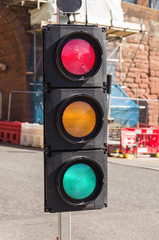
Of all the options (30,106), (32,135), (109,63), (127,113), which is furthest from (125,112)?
(32,135)

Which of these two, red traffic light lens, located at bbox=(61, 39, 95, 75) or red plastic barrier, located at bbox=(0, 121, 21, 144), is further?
red plastic barrier, located at bbox=(0, 121, 21, 144)

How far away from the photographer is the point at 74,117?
8.70 feet

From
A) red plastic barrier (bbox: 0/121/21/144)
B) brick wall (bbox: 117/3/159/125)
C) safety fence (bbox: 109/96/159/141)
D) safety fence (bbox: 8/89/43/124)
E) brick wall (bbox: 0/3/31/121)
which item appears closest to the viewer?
red plastic barrier (bbox: 0/121/21/144)

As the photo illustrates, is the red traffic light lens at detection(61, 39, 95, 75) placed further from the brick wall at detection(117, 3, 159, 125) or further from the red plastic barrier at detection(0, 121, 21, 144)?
the brick wall at detection(117, 3, 159, 125)

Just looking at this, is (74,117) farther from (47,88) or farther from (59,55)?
(59,55)

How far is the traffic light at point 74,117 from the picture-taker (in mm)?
2600

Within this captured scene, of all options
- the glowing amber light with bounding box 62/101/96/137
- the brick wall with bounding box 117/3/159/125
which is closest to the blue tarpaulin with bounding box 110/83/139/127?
the brick wall with bounding box 117/3/159/125

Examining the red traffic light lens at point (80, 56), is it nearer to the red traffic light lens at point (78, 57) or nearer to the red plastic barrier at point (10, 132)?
the red traffic light lens at point (78, 57)

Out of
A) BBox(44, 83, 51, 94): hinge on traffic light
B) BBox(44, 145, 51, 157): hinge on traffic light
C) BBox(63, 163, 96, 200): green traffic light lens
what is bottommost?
BBox(63, 163, 96, 200): green traffic light lens

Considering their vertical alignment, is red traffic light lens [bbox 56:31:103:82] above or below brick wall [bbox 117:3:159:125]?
below

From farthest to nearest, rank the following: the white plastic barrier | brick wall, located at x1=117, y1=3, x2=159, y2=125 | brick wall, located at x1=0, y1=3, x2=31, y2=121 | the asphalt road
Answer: brick wall, located at x1=117, y1=3, x2=159, y2=125 → brick wall, located at x1=0, y1=3, x2=31, y2=121 → the white plastic barrier → the asphalt road

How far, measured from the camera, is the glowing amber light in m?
2.64

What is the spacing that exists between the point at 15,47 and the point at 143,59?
6.52 m

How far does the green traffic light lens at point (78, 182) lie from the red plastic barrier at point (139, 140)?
11308 millimetres
